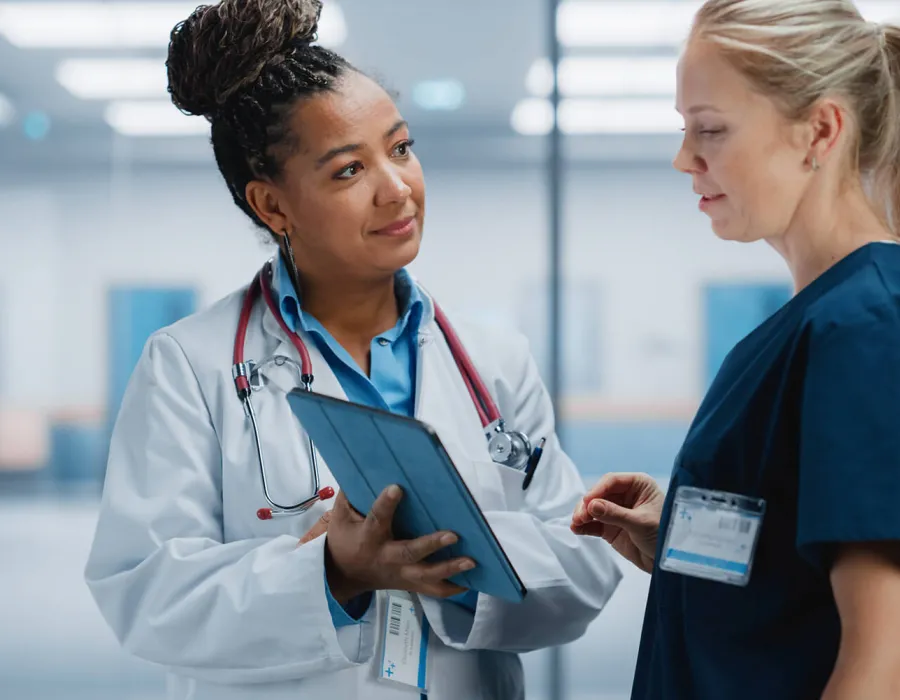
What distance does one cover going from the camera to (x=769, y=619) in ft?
2.86

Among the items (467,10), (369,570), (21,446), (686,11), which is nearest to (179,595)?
(369,570)

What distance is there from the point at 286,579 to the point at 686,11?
2490 millimetres

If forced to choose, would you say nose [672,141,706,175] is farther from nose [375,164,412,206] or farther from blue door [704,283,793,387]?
blue door [704,283,793,387]

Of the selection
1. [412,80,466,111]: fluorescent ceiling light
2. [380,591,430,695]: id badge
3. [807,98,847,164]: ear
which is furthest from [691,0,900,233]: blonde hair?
[412,80,466,111]: fluorescent ceiling light

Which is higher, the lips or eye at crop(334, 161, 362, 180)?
eye at crop(334, 161, 362, 180)

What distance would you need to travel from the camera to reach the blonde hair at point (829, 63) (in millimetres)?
883

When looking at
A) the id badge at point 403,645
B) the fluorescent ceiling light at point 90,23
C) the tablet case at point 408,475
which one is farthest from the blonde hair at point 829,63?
the fluorescent ceiling light at point 90,23

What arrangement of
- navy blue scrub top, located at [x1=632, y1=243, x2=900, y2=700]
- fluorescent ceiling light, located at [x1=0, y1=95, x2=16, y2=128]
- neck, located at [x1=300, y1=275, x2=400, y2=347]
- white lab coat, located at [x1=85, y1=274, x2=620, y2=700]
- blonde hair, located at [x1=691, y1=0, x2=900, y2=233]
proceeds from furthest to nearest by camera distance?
fluorescent ceiling light, located at [x1=0, y1=95, x2=16, y2=128] < neck, located at [x1=300, y1=275, x2=400, y2=347] < white lab coat, located at [x1=85, y1=274, x2=620, y2=700] < blonde hair, located at [x1=691, y1=0, x2=900, y2=233] < navy blue scrub top, located at [x1=632, y1=243, x2=900, y2=700]

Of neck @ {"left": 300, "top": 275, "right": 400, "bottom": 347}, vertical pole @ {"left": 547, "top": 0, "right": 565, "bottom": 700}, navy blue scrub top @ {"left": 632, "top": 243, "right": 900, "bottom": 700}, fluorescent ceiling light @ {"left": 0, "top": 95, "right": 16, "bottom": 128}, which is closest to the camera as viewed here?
navy blue scrub top @ {"left": 632, "top": 243, "right": 900, "bottom": 700}

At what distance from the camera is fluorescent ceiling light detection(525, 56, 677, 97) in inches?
115

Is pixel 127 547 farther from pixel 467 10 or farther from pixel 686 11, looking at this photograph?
pixel 686 11

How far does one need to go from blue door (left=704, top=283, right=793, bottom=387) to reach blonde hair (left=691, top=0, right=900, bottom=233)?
206 cm

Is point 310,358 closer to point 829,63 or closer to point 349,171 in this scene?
point 349,171

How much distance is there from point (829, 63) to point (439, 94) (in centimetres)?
220
